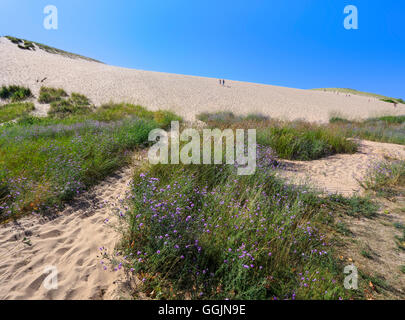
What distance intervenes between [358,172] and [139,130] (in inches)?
272

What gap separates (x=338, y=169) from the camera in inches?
218

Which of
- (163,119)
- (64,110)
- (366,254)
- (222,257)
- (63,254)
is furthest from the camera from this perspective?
(64,110)

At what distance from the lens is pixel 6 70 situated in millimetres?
19078

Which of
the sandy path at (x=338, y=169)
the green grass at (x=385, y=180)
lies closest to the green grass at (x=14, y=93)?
the sandy path at (x=338, y=169)

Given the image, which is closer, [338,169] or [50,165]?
[50,165]

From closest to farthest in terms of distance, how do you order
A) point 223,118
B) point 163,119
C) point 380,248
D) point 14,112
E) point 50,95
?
point 380,248 → point 163,119 → point 14,112 → point 223,118 → point 50,95

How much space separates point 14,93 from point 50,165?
1460cm

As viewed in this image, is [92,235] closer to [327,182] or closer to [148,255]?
[148,255]

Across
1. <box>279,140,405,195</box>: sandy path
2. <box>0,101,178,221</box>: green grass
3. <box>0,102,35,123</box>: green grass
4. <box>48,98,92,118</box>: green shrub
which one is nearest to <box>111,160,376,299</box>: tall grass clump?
<box>0,101,178,221</box>: green grass

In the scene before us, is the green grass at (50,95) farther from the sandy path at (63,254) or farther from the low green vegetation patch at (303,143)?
the low green vegetation patch at (303,143)

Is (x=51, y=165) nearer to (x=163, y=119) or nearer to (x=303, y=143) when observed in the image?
(x=163, y=119)

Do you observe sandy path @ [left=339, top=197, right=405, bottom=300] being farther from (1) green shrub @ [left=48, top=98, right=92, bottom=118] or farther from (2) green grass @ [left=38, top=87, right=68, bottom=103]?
(2) green grass @ [left=38, top=87, right=68, bottom=103]

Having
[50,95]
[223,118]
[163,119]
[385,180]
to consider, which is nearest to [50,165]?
[163,119]

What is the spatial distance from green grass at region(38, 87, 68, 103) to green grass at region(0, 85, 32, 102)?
0.93m
